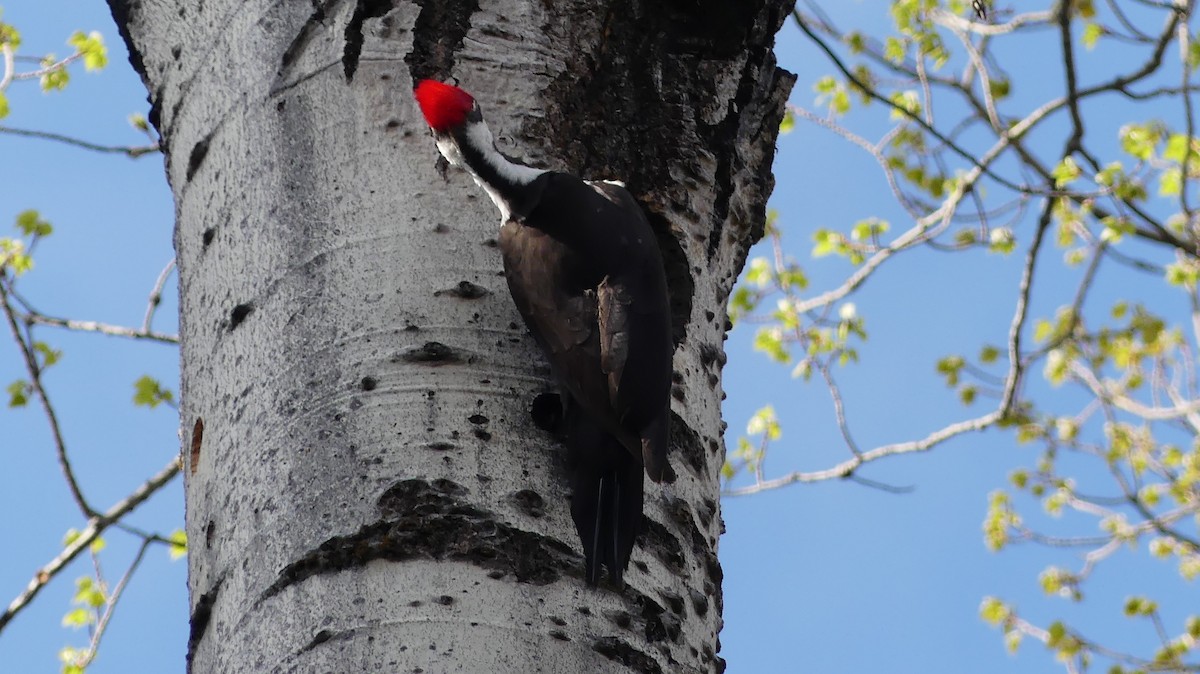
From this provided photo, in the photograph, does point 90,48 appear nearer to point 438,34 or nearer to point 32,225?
point 32,225

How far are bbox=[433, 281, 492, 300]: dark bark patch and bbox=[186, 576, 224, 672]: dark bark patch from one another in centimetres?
42

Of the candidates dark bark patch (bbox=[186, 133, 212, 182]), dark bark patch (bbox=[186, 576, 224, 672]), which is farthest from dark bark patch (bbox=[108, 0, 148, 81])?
dark bark patch (bbox=[186, 576, 224, 672])

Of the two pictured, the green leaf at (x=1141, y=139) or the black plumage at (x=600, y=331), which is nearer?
the black plumage at (x=600, y=331)

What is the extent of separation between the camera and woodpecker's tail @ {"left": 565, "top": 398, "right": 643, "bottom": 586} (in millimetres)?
1525

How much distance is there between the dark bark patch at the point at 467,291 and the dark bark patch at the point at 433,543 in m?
0.28

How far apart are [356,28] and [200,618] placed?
0.83 metres

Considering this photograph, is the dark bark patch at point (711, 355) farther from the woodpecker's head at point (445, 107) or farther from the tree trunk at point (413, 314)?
the woodpecker's head at point (445, 107)

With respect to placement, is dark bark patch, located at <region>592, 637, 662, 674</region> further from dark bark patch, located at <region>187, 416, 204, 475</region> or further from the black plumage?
dark bark patch, located at <region>187, 416, 204, 475</region>

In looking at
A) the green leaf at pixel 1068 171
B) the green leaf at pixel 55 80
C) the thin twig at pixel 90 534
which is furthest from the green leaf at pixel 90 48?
the green leaf at pixel 1068 171

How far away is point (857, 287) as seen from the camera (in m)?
5.33

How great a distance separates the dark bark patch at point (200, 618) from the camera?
1.58 metres

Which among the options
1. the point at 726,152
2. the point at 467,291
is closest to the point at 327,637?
the point at 467,291

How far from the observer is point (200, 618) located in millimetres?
1602

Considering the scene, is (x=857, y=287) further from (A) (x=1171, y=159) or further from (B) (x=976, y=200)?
(A) (x=1171, y=159)
